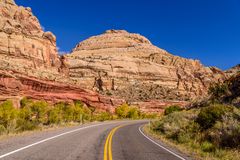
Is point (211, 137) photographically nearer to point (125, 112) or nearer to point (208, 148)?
point (208, 148)

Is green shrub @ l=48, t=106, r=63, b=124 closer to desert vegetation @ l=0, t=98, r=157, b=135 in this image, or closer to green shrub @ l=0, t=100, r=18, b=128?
desert vegetation @ l=0, t=98, r=157, b=135

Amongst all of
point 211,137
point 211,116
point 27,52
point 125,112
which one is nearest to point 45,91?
point 27,52

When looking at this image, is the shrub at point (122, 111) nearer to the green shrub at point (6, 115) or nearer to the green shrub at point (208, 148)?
the green shrub at point (6, 115)

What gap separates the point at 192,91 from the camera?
14950 centimetres

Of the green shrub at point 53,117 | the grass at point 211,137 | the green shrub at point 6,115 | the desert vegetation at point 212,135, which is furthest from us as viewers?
the green shrub at point 53,117

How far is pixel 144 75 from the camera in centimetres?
15050

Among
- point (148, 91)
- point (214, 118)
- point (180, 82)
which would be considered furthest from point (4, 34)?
point (180, 82)

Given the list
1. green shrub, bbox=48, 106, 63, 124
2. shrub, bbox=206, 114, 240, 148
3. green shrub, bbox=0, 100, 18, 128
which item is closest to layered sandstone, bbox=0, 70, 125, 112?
A: green shrub, bbox=48, 106, 63, 124

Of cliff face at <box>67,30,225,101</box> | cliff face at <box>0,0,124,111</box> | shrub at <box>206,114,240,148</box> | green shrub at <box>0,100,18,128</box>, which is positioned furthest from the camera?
cliff face at <box>67,30,225,101</box>

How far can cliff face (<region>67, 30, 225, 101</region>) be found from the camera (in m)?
126

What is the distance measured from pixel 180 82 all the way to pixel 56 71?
83876 mm

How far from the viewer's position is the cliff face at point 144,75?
126062 millimetres

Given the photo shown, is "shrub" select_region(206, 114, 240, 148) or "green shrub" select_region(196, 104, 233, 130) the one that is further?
"green shrub" select_region(196, 104, 233, 130)

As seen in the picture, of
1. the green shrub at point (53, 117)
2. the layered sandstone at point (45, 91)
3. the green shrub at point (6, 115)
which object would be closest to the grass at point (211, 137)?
the green shrub at point (6, 115)
